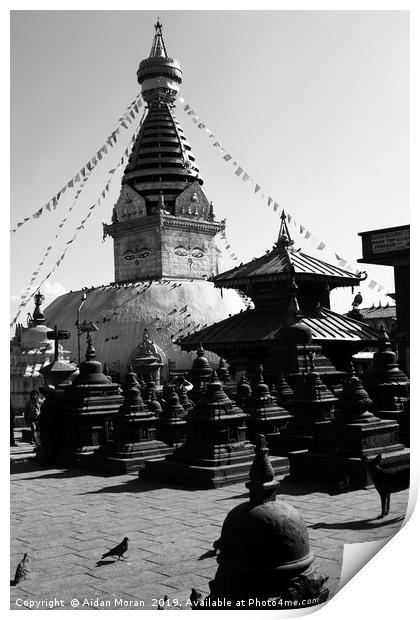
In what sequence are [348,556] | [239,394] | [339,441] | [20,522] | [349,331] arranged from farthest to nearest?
[349,331] < [239,394] < [339,441] < [20,522] < [348,556]

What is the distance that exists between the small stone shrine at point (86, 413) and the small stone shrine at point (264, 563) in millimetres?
8033

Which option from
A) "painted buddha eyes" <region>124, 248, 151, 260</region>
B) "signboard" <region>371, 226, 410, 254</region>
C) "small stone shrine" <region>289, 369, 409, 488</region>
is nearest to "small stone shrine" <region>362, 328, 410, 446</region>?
"small stone shrine" <region>289, 369, 409, 488</region>

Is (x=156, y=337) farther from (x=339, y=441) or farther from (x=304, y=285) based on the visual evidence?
(x=339, y=441)

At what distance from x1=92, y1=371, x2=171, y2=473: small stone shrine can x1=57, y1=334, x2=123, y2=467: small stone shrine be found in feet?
2.47

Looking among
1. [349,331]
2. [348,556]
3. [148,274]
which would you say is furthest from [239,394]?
[148,274]

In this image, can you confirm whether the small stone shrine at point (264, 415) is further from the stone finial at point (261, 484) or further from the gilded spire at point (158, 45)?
the stone finial at point (261, 484)

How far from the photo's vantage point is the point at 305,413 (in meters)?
11.8

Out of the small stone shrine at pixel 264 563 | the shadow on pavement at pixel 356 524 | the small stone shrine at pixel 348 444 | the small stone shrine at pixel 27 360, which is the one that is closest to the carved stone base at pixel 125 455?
the small stone shrine at pixel 348 444

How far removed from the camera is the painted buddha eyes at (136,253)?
42.8m

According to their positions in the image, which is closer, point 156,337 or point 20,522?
point 20,522

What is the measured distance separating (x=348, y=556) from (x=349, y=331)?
47.4 feet

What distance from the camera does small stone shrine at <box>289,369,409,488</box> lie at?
896cm

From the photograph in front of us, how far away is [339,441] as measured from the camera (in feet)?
30.5

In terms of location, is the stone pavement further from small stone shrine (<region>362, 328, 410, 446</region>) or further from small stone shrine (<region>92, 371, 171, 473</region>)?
small stone shrine (<region>362, 328, 410, 446</region>)
